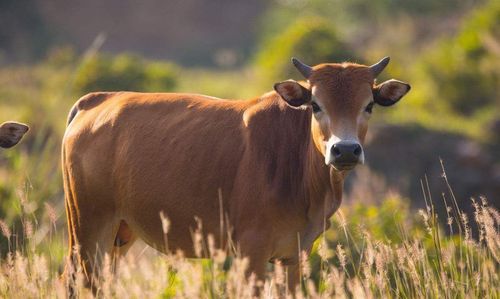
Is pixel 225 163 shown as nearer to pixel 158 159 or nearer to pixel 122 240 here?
pixel 158 159

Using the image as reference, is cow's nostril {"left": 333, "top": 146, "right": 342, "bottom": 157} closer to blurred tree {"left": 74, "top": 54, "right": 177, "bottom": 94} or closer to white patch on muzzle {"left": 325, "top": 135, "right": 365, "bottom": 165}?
white patch on muzzle {"left": 325, "top": 135, "right": 365, "bottom": 165}

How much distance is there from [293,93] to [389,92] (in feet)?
2.54

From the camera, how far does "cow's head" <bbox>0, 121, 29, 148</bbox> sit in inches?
319

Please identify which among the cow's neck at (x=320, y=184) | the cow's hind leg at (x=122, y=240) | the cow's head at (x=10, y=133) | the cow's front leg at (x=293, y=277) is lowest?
the cow's front leg at (x=293, y=277)

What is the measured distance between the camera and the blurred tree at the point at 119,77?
22281 mm

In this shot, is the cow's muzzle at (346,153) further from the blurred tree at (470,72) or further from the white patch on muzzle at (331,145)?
the blurred tree at (470,72)

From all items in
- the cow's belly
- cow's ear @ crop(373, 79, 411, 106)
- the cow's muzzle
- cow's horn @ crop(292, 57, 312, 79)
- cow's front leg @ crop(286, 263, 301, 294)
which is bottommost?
cow's front leg @ crop(286, 263, 301, 294)

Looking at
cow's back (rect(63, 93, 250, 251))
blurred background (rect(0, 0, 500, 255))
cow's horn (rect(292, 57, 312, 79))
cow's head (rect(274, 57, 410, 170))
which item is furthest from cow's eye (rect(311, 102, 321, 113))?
blurred background (rect(0, 0, 500, 255))

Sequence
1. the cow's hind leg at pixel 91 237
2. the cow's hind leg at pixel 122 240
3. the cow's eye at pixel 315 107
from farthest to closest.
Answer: the cow's hind leg at pixel 122 240
the cow's hind leg at pixel 91 237
the cow's eye at pixel 315 107

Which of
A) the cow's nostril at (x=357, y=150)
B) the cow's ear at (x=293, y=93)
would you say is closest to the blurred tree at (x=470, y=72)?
the cow's ear at (x=293, y=93)

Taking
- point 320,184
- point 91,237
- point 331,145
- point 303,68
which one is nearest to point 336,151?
point 331,145

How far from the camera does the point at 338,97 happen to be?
772 cm

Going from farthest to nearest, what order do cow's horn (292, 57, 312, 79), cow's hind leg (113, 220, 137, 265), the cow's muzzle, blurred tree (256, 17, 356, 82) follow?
blurred tree (256, 17, 356, 82), cow's hind leg (113, 220, 137, 265), cow's horn (292, 57, 312, 79), the cow's muzzle

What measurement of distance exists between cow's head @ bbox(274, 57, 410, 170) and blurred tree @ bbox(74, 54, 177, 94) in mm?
14375
